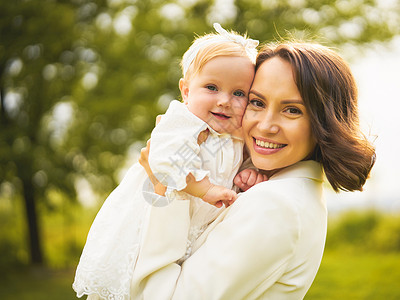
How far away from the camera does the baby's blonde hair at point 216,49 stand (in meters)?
2.13

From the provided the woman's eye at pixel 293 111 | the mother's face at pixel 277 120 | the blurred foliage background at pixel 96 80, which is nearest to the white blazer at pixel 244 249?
the mother's face at pixel 277 120

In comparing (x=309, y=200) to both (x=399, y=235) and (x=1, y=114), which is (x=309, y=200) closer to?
(x=1, y=114)

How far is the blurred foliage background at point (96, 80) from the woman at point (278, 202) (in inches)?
253

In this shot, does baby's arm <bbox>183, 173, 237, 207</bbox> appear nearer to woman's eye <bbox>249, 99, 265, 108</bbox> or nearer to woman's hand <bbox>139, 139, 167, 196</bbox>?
woman's hand <bbox>139, 139, 167, 196</bbox>

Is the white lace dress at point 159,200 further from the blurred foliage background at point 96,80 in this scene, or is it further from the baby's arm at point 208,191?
the blurred foliage background at point 96,80

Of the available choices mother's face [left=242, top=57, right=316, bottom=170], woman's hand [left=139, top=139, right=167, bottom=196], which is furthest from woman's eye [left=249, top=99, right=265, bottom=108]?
woman's hand [left=139, top=139, right=167, bottom=196]

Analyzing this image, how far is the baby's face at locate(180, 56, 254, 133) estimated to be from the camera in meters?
2.10

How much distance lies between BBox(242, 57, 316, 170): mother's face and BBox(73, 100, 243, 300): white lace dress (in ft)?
0.51

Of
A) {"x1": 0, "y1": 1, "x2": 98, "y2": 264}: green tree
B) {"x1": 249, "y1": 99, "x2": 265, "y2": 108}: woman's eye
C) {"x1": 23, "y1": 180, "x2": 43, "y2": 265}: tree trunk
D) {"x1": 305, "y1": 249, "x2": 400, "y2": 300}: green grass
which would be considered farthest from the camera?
{"x1": 23, "y1": 180, "x2": 43, "y2": 265}: tree trunk

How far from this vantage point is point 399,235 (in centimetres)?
975

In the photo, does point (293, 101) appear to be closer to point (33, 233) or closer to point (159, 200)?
point (159, 200)

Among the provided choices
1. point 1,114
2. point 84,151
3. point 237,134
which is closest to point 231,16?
point 84,151

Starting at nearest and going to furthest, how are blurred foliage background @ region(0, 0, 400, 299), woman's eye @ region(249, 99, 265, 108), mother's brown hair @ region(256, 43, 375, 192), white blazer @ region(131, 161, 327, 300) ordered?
white blazer @ region(131, 161, 327, 300) → mother's brown hair @ region(256, 43, 375, 192) → woman's eye @ region(249, 99, 265, 108) → blurred foliage background @ region(0, 0, 400, 299)

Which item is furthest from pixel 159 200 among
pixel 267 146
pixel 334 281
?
pixel 334 281
